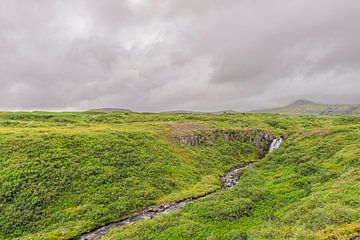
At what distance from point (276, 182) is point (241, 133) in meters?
37.3

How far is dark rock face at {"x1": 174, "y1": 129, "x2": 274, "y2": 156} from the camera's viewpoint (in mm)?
63031

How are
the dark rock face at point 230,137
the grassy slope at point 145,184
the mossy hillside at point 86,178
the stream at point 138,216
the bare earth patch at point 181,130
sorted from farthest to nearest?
1. the bare earth patch at point 181,130
2. the dark rock face at point 230,137
3. the mossy hillside at point 86,178
4. the stream at point 138,216
5. the grassy slope at point 145,184

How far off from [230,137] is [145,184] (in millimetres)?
37649

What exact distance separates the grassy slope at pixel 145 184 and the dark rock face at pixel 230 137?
5.70 meters

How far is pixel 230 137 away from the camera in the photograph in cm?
7106

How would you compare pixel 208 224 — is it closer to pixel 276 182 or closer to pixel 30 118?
pixel 276 182

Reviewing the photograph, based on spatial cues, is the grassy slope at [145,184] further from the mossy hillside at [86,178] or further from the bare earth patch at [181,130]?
the bare earth patch at [181,130]

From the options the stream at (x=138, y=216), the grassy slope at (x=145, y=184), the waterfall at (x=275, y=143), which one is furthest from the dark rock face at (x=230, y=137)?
the stream at (x=138, y=216)

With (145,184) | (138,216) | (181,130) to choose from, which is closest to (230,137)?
(181,130)

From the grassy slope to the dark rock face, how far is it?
224 inches

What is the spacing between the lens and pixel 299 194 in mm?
→ 30172

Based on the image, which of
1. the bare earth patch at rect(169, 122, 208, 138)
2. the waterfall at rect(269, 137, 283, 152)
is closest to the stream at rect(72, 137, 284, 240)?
the bare earth patch at rect(169, 122, 208, 138)

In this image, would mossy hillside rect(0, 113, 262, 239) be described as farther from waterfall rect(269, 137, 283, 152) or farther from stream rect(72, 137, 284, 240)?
waterfall rect(269, 137, 283, 152)

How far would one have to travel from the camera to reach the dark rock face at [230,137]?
6303 cm
